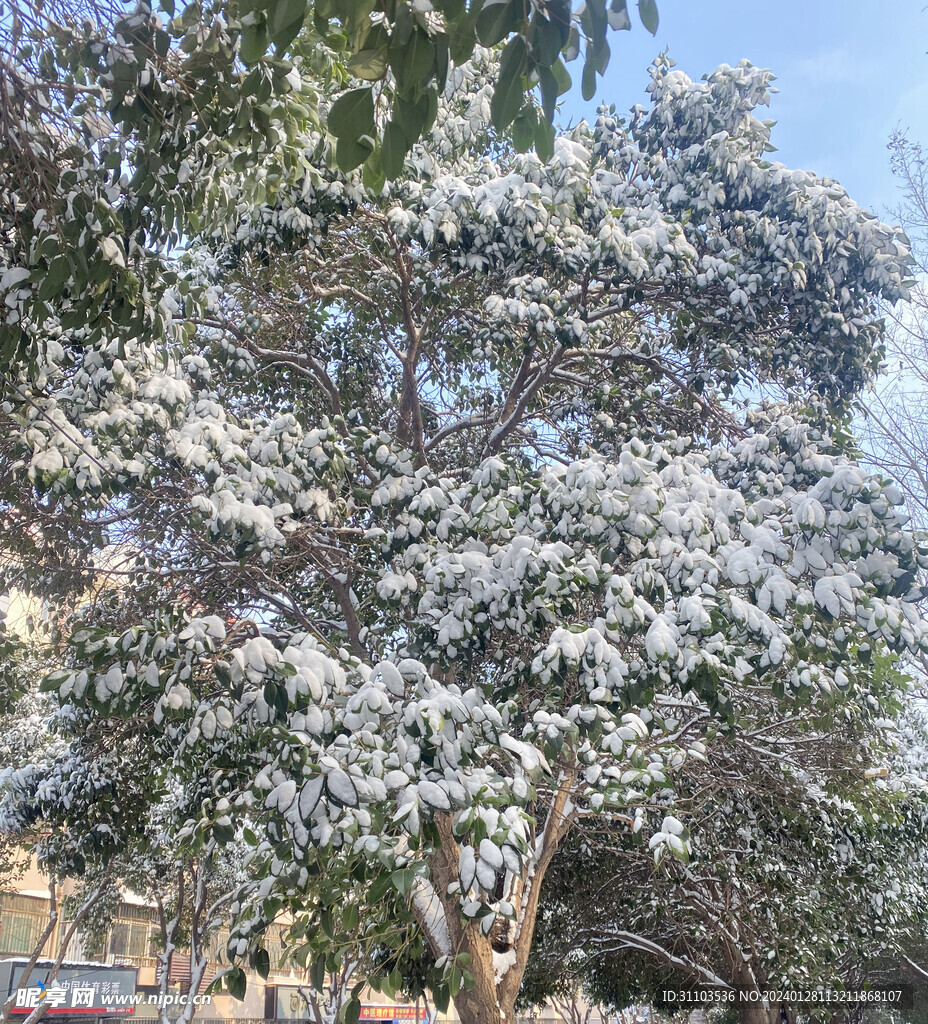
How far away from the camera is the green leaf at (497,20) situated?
5.84 ft

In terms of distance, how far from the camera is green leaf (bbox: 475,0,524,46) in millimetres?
1779

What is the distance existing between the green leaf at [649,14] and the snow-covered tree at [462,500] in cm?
235

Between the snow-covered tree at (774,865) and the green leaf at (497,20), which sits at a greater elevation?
the green leaf at (497,20)

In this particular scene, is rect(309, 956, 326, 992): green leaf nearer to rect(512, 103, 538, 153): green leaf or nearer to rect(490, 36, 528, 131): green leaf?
rect(512, 103, 538, 153): green leaf

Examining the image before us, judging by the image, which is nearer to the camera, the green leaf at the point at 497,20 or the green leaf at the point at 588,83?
the green leaf at the point at 497,20

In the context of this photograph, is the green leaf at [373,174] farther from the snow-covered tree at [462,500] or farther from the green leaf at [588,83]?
the snow-covered tree at [462,500]

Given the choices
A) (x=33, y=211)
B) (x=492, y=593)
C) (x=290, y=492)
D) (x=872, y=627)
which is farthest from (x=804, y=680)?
(x=33, y=211)

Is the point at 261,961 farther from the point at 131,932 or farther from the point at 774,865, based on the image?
the point at 131,932

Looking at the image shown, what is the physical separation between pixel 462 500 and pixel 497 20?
499 cm

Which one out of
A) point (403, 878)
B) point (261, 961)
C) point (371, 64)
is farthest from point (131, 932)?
point (371, 64)

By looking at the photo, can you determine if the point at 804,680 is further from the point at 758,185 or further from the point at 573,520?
the point at 758,185

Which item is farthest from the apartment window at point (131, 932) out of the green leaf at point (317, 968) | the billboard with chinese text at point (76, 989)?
the green leaf at point (317, 968)

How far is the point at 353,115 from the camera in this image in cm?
183

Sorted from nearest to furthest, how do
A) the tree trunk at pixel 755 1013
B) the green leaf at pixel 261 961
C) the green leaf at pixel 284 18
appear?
the green leaf at pixel 284 18, the green leaf at pixel 261 961, the tree trunk at pixel 755 1013
